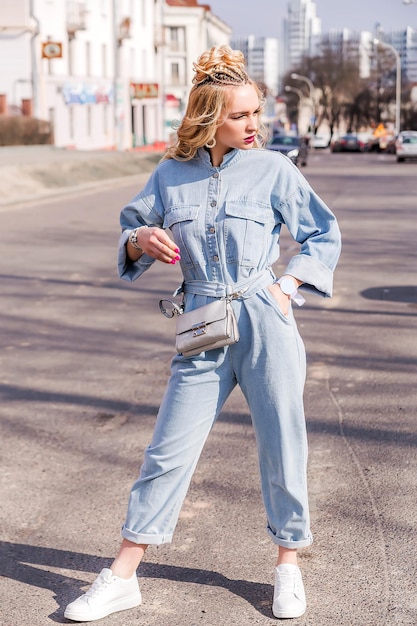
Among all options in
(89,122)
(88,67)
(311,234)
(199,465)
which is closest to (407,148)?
(89,122)

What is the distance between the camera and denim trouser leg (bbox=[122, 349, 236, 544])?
139 inches

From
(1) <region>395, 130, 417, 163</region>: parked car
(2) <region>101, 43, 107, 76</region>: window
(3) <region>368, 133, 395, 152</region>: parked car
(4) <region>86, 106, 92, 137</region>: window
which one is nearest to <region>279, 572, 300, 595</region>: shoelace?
(1) <region>395, 130, 417, 163</region>: parked car

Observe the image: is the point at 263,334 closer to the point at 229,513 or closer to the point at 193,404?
the point at 193,404

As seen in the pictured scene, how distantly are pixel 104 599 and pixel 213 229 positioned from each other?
1264 mm

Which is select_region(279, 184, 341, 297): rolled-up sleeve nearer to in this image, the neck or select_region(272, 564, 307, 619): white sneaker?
the neck

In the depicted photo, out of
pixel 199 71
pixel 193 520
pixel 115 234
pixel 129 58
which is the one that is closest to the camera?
pixel 199 71

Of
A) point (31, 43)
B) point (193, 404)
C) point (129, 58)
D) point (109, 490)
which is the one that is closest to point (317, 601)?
point (193, 404)

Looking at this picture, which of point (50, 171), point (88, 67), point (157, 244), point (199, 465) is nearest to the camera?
point (157, 244)

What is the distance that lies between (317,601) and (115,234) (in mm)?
Answer: 13560

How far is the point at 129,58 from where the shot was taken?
216 feet

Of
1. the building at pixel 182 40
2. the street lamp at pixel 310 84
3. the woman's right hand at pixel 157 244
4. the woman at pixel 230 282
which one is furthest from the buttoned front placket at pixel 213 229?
the street lamp at pixel 310 84

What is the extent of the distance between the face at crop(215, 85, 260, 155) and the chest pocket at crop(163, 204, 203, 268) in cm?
23

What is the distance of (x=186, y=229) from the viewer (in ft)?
11.5

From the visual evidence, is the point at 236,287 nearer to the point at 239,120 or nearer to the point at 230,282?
the point at 230,282
